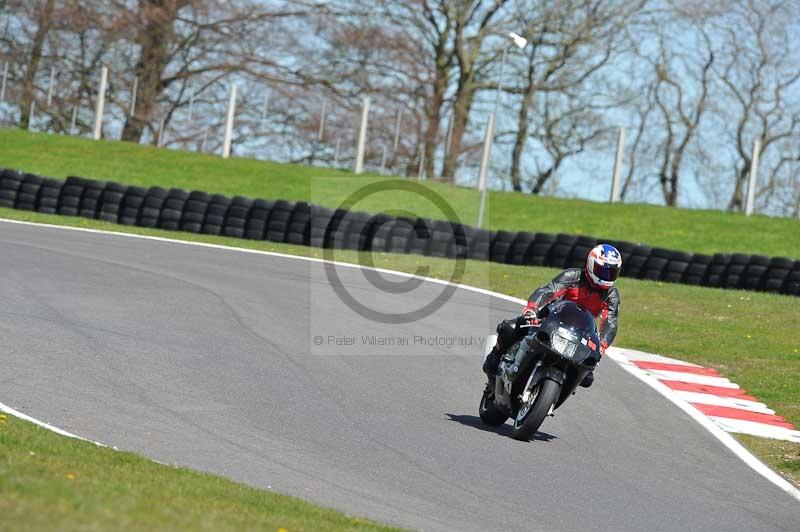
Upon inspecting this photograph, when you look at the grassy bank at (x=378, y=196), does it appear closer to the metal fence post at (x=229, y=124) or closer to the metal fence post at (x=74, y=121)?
the metal fence post at (x=229, y=124)

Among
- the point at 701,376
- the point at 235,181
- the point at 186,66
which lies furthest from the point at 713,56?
the point at 701,376

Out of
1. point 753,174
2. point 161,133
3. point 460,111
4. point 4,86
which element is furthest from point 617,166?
point 4,86

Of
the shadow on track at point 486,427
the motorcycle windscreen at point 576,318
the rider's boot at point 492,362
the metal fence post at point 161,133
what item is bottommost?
the shadow on track at point 486,427

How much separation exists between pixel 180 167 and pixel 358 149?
5.07 metres

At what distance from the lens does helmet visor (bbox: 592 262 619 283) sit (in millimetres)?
9641

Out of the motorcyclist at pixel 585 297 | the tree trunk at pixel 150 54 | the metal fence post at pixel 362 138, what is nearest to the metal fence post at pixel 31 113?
the tree trunk at pixel 150 54

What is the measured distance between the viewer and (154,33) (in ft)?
148

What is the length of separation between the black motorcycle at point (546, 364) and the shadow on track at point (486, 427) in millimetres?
211

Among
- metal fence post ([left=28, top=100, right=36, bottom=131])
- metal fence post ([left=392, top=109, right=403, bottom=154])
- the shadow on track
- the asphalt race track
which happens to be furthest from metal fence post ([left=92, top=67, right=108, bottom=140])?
the shadow on track

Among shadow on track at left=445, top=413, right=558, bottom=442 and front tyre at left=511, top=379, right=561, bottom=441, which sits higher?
front tyre at left=511, top=379, right=561, bottom=441

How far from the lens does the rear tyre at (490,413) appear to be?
10070 mm

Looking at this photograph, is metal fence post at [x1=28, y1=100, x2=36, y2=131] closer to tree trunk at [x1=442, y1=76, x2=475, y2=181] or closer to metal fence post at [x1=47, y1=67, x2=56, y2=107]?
metal fence post at [x1=47, y1=67, x2=56, y2=107]

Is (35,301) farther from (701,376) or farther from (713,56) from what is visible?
(713,56)

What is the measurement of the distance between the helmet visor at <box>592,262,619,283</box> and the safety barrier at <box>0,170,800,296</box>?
13.6 m
